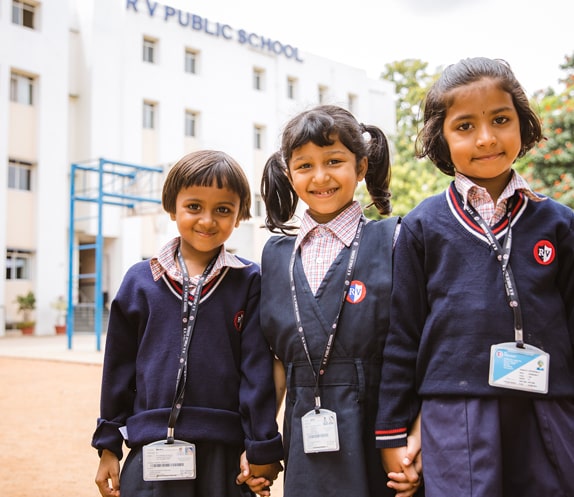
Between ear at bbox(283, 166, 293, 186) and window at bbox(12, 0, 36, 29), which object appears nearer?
ear at bbox(283, 166, 293, 186)

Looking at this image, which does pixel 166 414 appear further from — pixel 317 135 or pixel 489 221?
pixel 489 221

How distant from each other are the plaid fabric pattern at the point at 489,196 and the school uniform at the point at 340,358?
27 centimetres

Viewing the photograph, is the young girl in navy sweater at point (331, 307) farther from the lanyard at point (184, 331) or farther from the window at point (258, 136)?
the window at point (258, 136)

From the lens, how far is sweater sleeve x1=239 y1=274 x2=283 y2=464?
195cm

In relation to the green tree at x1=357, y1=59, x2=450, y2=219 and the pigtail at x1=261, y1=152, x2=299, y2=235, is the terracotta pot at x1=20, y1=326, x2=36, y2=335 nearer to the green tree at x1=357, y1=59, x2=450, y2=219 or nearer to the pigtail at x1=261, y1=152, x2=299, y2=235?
the green tree at x1=357, y1=59, x2=450, y2=219

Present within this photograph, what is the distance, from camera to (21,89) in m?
18.2

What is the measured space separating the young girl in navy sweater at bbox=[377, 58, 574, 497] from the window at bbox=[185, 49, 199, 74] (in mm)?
21296

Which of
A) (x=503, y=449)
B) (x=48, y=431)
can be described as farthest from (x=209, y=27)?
(x=503, y=449)

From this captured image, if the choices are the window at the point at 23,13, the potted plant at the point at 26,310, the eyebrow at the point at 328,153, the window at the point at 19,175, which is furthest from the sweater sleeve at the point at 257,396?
the window at the point at 23,13

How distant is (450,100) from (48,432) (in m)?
4.61

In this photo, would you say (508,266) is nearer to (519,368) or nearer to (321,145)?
(519,368)

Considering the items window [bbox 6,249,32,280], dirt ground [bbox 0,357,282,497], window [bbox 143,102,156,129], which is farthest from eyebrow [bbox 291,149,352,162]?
window [bbox 143,102,156,129]

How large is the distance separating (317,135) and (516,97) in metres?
0.58

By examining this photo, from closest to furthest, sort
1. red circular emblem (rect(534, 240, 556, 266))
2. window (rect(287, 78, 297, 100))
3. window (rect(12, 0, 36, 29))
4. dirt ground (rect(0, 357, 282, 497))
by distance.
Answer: red circular emblem (rect(534, 240, 556, 266))
dirt ground (rect(0, 357, 282, 497))
window (rect(12, 0, 36, 29))
window (rect(287, 78, 297, 100))
